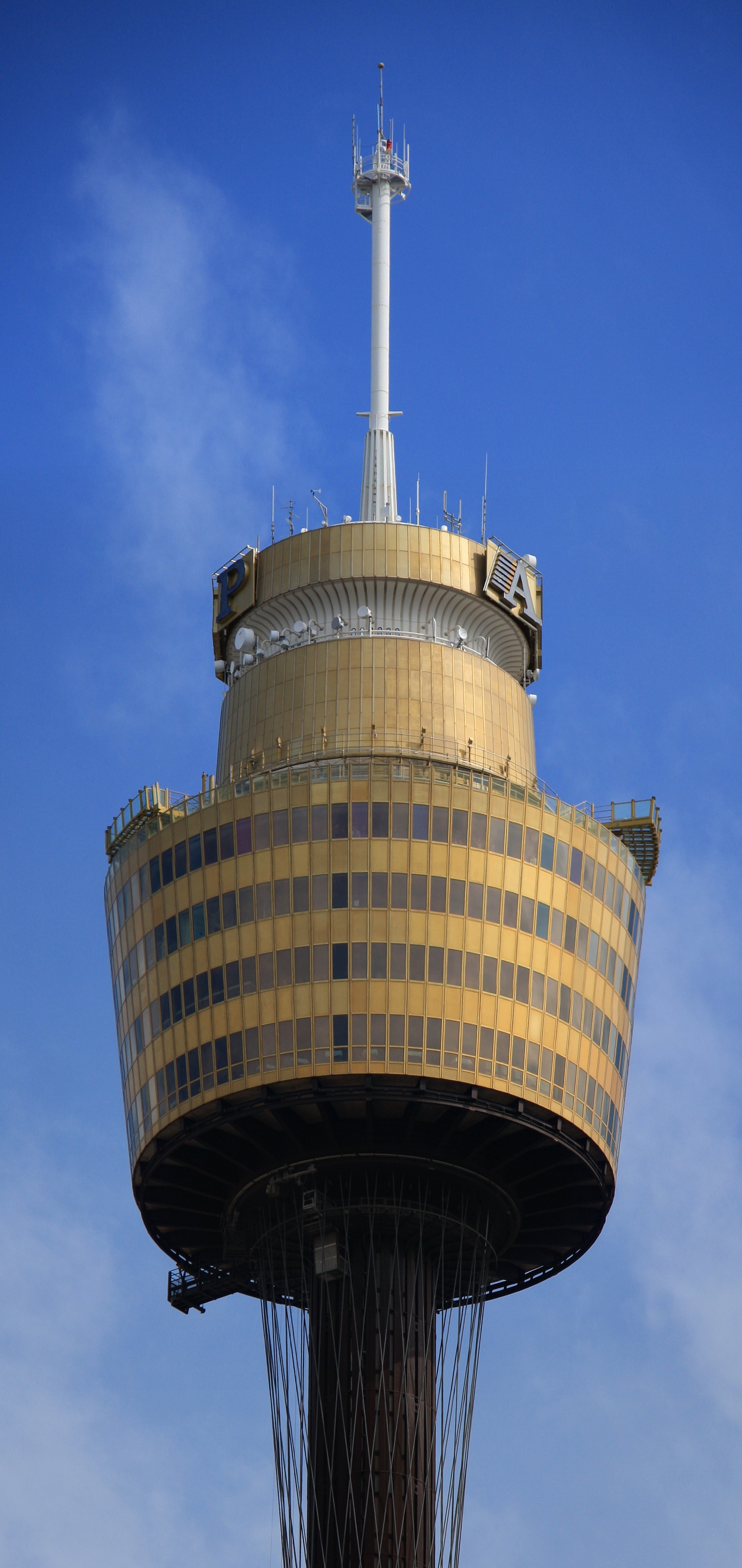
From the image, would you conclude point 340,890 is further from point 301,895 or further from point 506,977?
point 506,977

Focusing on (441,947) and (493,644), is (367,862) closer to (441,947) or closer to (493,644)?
(441,947)

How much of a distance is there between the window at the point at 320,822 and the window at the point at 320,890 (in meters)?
1.78

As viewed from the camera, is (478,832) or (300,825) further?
(478,832)

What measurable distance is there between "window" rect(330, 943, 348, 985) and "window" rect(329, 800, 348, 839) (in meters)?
5.35

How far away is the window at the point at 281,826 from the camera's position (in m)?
113

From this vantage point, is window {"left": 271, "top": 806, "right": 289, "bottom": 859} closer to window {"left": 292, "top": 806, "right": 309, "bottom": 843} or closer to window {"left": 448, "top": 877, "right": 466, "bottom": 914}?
window {"left": 292, "top": 806, "right": 309, "bottom": 843}

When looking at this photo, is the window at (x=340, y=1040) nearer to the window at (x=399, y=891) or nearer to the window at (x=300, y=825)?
the window at (x=399, y=891)

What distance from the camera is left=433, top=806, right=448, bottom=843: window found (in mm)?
112500

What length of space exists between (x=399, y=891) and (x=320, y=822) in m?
4.93

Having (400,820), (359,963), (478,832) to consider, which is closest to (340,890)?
(359,963)

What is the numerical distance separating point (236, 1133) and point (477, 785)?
64.1 ft

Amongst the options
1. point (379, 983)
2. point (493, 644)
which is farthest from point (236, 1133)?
point (493, 644)

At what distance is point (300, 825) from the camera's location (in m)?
113

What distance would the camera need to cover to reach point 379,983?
361ft
